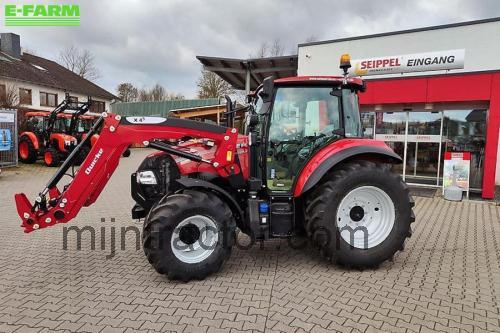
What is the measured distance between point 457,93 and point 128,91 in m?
45.8

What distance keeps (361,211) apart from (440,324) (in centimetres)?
157

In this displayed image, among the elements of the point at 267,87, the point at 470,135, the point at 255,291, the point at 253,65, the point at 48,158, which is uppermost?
the point at 253,65

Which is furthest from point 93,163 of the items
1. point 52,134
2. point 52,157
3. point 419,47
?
point 52,134

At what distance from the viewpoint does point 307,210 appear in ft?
14.0

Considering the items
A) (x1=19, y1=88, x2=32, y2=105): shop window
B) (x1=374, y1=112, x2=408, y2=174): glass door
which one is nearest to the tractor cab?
(x1=374, y1=112, x2=408, y2=174): glass door

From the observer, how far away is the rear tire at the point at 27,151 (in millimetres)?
15373

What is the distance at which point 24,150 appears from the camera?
51.3ft

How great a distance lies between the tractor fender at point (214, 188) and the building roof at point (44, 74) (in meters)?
25.3

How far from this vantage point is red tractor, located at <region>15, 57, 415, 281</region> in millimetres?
4004

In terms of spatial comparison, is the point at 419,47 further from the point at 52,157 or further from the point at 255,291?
the point at 52,157

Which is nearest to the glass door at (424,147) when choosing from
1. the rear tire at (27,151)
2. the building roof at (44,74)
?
the rear tire at (27,151)

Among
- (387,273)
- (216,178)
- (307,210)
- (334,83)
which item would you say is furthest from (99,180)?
(387,273)

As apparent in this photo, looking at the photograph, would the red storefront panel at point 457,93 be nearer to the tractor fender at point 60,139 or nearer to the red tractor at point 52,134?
the red tractor at point 52,134

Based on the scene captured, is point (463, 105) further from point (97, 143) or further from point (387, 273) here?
point (97, 143)
